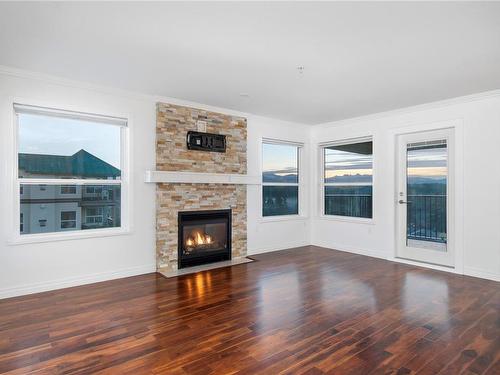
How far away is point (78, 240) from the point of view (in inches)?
158

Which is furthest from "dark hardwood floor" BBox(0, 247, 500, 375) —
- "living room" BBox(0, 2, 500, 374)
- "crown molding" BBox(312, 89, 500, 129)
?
"crown molding" BBox(312, 89, 500, 129)

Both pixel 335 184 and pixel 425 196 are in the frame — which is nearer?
pixel 425 196

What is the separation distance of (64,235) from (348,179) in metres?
4.97

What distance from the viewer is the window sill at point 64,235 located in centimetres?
363

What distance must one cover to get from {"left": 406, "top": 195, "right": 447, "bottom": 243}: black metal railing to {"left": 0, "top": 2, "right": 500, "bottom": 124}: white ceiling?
1.64 m

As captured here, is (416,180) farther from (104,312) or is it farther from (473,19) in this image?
(104,312)

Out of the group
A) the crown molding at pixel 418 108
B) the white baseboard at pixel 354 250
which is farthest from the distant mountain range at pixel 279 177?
the white baseboard at pixel 354 250

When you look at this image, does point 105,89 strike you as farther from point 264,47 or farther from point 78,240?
point 264,47

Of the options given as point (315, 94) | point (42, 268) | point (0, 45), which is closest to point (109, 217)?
point (42, 268)

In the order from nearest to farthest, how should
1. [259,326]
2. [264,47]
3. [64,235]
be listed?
[259,326], [264,47], [64,235]

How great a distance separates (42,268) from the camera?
3760 mm

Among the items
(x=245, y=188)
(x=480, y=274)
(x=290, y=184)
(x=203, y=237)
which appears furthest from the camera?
(x=290, y=184)

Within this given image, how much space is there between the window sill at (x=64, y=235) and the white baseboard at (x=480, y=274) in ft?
16.0

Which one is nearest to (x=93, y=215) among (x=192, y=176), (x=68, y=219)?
(x=68, y=219)
